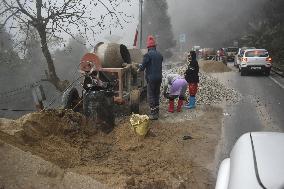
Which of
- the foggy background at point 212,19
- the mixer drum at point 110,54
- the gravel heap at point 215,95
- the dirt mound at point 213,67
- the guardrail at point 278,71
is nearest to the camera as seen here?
the mixer drum at point 110,54

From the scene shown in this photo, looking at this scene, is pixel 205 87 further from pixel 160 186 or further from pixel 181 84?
pixel 160 186

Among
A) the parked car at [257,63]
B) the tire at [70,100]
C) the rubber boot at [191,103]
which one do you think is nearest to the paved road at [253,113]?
the rubber boot at [191,103]

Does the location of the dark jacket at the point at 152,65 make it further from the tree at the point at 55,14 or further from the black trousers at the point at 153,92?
the tree at the point at 55,14

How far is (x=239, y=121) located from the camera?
35.1 ft

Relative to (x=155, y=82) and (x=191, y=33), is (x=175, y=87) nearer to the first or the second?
(x=155, y=82)

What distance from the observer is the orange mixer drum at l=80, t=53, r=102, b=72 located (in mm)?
10391

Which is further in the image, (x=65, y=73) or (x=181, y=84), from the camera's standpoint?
(x=65, y=73)

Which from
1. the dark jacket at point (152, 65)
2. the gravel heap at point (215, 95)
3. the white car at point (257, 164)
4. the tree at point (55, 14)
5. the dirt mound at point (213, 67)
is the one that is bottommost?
the dirt mound at point (213, 67)

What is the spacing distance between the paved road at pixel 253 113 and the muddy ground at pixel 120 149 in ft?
1.14

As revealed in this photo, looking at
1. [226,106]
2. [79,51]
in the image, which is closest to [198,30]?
[79,51]

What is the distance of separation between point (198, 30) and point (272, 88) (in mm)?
65675

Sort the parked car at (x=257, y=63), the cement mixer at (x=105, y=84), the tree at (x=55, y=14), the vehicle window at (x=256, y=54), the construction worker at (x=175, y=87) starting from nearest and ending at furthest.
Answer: the cement mixer at (x=105, y=84), the construction worker at (x=175, y=87), the tree at (x=55, y=14), the parked car at (x=257, y=63), the vehicle window at (x=256, y=54)

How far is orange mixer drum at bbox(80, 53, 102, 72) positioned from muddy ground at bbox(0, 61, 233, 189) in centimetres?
187

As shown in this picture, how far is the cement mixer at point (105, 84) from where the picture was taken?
8.95m
